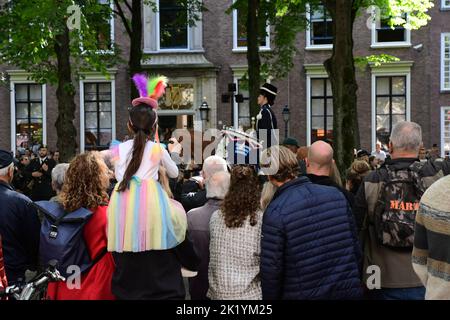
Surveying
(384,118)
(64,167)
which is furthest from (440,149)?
(64,167)

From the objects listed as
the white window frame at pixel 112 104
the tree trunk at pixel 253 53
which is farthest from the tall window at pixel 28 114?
the tree trunk at pixel 253 53

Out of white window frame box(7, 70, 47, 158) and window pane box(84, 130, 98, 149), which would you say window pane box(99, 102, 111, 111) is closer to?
window pane box(84, 130, 98, 149)

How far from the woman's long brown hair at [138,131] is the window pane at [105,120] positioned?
2679 centimetres

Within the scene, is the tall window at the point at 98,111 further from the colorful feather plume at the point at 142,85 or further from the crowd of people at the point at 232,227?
the colorful feather plume at the point at 142,85

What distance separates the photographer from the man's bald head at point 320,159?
493 cm

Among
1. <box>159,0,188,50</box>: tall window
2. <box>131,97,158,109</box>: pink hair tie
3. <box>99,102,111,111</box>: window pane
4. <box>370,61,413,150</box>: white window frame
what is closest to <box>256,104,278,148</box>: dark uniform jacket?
<box>131,97,158,109</box>: pink hair tie

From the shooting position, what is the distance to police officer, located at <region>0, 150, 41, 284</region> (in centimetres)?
473

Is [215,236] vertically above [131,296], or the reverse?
[215,236]

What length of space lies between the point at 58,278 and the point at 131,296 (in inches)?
18.5

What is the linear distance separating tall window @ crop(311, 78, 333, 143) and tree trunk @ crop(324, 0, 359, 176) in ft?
49.8
